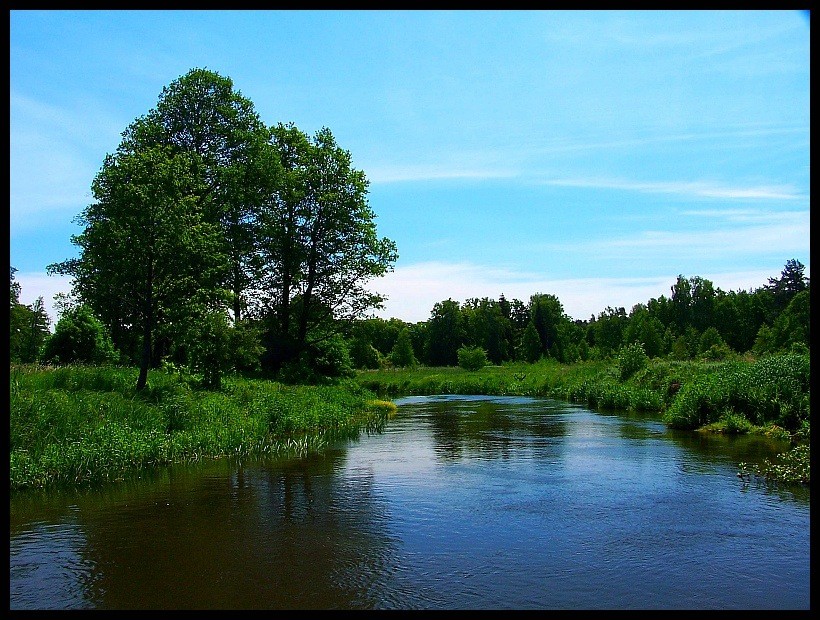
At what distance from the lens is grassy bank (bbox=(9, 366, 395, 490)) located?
1467 centimetres

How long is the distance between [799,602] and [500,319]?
292ft

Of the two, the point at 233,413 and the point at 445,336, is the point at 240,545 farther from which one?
the point at 445,336

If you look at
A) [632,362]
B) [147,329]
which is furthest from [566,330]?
[147,329]

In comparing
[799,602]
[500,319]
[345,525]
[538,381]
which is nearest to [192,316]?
[345,525]

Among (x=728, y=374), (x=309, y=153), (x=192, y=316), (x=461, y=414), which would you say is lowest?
(x=461, y=414)

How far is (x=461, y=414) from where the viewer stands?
3256 centimetres

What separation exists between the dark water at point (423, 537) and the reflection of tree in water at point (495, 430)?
68.2 inches

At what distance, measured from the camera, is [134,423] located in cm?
1730

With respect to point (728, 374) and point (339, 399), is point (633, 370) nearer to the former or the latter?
point (728, 374)

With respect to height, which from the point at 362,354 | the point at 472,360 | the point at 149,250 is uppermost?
the point at 149,250

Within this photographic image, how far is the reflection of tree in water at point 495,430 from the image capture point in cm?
2012

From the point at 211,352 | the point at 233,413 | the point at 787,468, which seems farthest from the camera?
the point at 211,352

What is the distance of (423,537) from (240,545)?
3.02m

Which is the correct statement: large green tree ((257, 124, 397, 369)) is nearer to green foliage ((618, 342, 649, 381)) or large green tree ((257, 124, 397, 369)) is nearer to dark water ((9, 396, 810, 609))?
green foliage ((618, 342, 649, 381))
